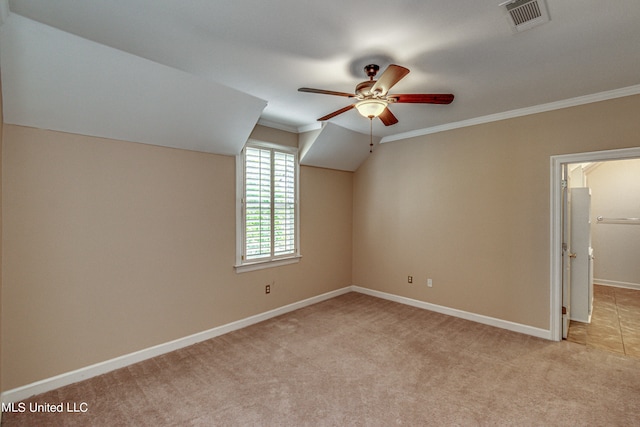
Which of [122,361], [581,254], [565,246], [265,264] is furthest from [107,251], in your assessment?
[581,254]

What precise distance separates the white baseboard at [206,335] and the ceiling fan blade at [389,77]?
3097 millimetres

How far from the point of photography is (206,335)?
340cm

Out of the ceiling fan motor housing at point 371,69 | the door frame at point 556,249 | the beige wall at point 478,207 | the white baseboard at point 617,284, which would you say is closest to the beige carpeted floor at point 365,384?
the door frame at point 556,249

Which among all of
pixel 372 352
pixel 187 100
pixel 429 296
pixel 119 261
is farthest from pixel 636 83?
pixel 119 261

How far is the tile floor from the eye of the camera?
3201 millimetres

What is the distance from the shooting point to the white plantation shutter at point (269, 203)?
380cm

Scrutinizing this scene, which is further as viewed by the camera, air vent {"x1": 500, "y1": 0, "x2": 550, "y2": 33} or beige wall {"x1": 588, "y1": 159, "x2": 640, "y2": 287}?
beige wall {"x1": 588, "y1": 159, "x2": 640, "y2": 287}

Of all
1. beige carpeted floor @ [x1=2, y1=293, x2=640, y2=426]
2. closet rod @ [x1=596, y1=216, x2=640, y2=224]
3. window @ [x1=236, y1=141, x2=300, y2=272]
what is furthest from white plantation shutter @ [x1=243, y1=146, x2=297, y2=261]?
closet rod @ [x1=596, y1=216, x2=640, y2=224]

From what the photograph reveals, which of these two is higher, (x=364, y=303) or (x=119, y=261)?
(x=119, y=261)

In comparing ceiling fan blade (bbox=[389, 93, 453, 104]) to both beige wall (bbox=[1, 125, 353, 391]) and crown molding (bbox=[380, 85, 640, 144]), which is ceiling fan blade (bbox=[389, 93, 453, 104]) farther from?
beige wall (bbox=[1, 125, 353, 391])

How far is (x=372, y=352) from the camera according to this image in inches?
121

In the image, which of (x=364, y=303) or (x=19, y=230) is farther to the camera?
(x=364, y=303)

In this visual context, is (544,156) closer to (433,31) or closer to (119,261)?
(433,31)

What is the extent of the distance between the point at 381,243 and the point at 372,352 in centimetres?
214
